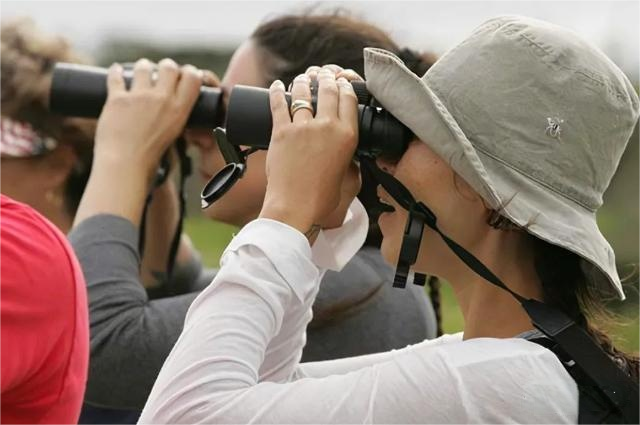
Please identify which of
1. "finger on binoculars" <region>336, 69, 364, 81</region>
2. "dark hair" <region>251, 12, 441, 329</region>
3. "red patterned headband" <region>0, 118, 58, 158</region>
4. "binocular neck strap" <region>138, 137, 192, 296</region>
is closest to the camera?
"finger on binoculars" <region>336, 69, 364, 81</region>

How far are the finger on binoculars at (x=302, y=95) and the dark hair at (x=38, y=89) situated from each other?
3.55 ft

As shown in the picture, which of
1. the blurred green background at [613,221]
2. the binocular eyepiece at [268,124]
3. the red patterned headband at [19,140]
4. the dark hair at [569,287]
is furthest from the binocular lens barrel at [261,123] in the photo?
the red patterned headband at [19,140]

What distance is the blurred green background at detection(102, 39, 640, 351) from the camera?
1.72 meters

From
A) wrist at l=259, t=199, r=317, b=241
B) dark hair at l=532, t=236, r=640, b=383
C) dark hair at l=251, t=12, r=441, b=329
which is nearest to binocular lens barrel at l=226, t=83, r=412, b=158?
wrist at l=259, t=199, r=317, b=241

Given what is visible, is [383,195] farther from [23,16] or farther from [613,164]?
[23,16]

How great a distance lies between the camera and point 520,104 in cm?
141

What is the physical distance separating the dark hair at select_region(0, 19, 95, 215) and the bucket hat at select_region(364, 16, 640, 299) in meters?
1.22

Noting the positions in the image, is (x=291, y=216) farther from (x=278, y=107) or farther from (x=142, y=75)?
(x=142, y=75)

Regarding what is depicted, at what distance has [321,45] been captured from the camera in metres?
2.17

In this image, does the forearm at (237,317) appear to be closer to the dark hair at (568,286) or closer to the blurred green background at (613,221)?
the dark hair at (568,286)

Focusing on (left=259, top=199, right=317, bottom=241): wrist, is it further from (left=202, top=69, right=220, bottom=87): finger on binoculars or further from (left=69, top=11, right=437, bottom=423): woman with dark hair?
(left=202, top=69, right=220, bottom=87): finger on binoculars

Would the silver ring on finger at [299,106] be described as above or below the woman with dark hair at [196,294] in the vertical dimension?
above

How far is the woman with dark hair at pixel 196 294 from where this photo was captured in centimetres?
A: 192

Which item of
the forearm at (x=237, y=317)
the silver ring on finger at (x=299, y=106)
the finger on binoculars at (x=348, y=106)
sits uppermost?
the finger on binoculars at (x=348, y=106)
